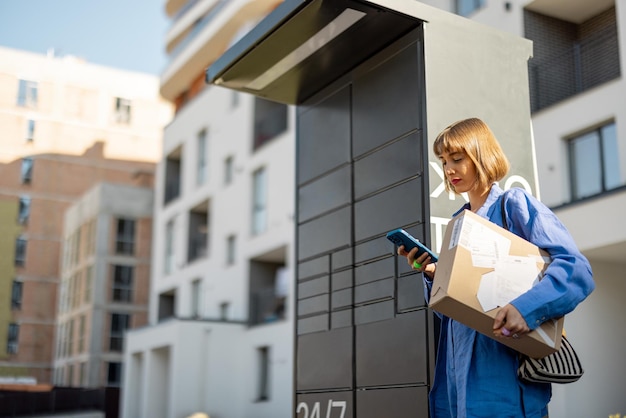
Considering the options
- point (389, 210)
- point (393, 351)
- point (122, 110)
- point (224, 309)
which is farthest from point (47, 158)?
point (393, 351)

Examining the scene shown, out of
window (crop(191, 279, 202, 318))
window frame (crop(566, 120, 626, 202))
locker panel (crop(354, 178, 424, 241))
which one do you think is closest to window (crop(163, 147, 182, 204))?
window (crop(191, 279, 202, 318))

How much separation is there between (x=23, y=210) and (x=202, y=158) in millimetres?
23227

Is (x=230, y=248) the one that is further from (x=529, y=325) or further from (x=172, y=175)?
(x=529, y=325)

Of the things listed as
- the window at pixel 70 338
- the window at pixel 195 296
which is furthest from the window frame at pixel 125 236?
the window at pixel 195 296

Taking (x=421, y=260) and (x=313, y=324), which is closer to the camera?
(x=421, y=260)

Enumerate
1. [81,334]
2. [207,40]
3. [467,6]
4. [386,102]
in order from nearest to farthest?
[386,102], [467,6], [207,40], [81,334]

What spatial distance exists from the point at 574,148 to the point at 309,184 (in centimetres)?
1183

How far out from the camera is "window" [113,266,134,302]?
149 ft

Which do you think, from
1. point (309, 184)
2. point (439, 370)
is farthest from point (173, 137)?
point (439, 370)

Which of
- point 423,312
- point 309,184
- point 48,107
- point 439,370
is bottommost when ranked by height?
point 439,370

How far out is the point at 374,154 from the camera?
6.32 meters

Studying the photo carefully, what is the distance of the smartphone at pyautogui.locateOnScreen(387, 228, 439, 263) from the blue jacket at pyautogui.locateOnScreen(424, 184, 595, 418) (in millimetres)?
295

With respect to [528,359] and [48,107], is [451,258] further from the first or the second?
[48,107]

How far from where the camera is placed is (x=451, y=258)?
3678 millimetres
